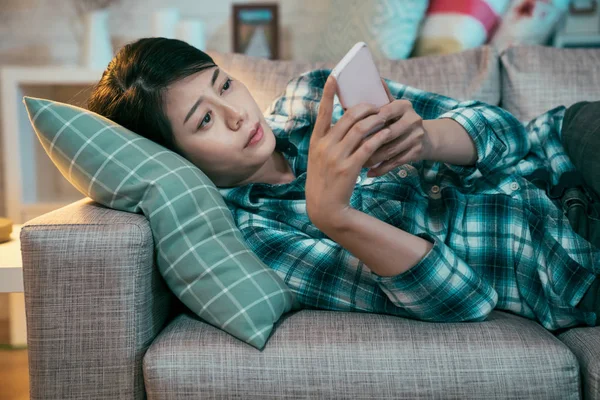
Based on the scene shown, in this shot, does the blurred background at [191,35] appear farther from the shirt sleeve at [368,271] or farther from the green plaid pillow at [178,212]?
the shirt sleeve at [368,271]

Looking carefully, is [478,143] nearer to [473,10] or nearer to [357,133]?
[357,133]

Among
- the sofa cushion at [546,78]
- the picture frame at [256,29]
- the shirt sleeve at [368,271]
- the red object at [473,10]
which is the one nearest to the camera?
the shirt sleeve at [368,271]

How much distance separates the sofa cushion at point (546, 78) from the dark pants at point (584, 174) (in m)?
0.28

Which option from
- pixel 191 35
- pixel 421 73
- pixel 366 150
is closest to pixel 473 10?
pixel 421 73

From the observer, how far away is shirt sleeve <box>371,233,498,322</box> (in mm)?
1008

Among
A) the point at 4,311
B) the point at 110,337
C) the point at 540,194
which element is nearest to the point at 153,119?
the point at 110,337

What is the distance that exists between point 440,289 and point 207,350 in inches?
15.5

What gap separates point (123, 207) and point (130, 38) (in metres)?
1.45

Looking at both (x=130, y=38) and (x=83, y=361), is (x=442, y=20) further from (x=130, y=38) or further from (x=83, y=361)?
(x=83, y=361)

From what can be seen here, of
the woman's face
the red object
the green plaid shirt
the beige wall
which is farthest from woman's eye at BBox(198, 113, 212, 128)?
the beige wall

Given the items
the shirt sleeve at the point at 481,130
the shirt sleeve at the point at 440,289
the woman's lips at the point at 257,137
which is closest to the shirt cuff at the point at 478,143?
the shirt sleeve at the point at 481,130

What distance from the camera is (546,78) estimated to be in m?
1.65

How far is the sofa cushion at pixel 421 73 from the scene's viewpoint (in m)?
1.67

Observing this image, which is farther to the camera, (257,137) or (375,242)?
(257,137)
